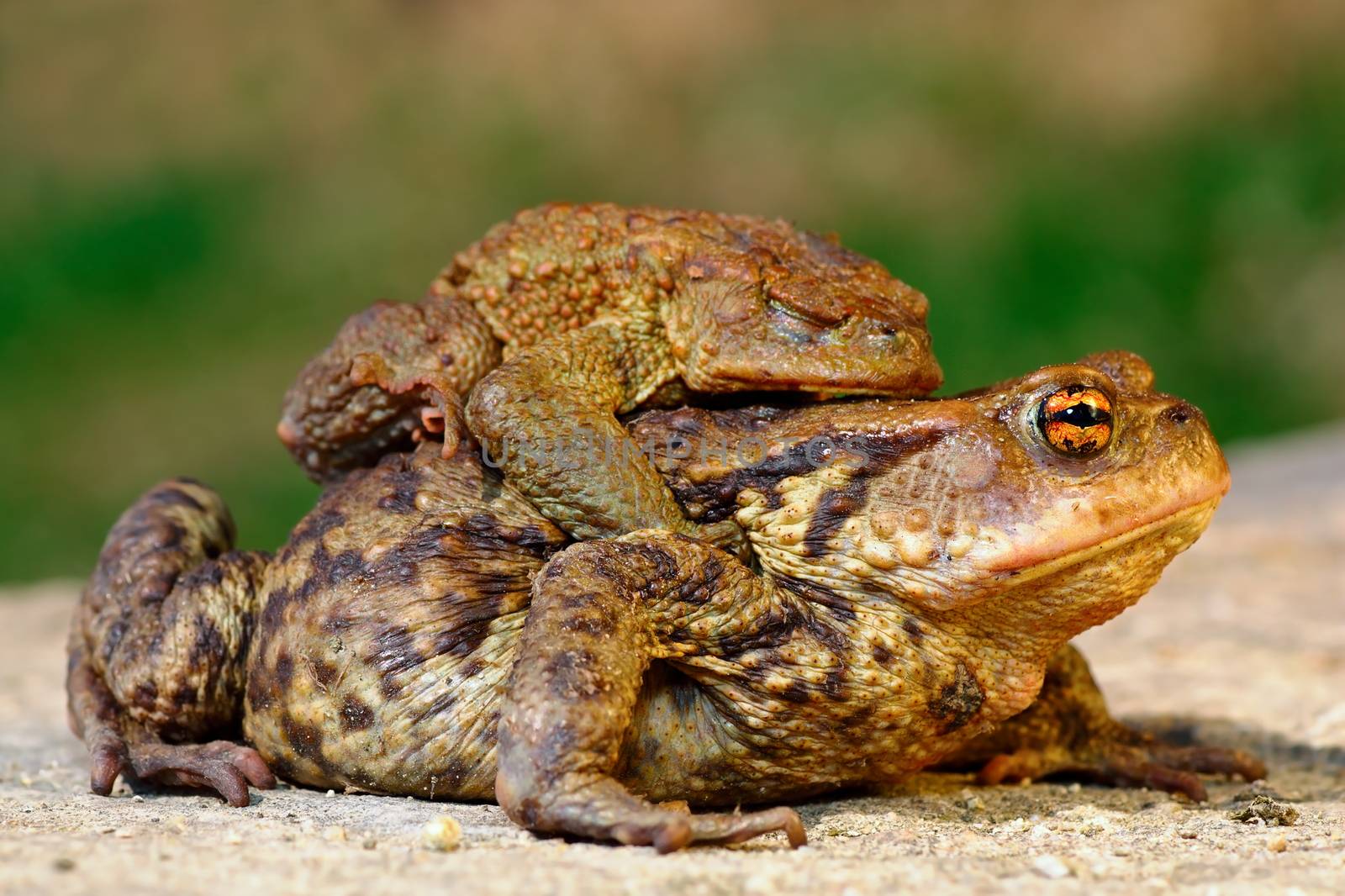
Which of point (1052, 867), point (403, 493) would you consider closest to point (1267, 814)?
point (1052, 867)

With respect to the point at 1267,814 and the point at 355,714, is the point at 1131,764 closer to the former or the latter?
the point at 1267,814

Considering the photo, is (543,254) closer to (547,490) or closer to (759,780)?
(547,490)

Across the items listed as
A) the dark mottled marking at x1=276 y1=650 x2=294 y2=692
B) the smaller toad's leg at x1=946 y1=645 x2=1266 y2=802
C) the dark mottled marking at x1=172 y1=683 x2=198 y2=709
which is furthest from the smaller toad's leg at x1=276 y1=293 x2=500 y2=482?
the smaller toad's leg at x1=946 y1=645 x2=1266 y2=802

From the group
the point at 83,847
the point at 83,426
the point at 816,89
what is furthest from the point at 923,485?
the point at 816,89

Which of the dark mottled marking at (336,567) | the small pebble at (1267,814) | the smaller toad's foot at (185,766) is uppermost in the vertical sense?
the small pebble at (1267,814)

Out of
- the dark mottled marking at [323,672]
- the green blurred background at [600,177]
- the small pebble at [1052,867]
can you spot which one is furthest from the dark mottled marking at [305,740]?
the green blurred background at [600,177]

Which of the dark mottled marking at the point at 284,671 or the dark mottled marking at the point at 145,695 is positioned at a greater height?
the dark mottled marking at the point at 284,671

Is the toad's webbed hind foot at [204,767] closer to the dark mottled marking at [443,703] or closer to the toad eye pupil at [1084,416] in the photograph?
the dark mottled marking at [443,703]

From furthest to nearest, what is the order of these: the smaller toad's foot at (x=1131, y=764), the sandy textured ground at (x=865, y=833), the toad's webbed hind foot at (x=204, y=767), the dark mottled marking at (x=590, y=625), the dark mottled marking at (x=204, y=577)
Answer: the smaller toad's foot at (x=1131, y=764)
the dark mottled marking at (x=204, y=577)
the toad's webbed hind foot at (x=204, y=767)
the dark mottled marking at (x=590, y=625)
the sandy textured ground at (x=865, y=833)
